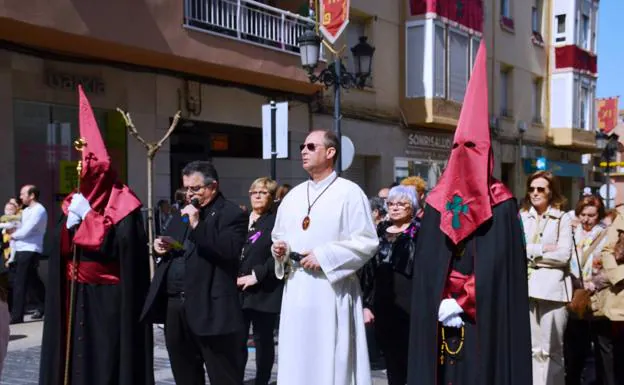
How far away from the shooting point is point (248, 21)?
48.4 ft

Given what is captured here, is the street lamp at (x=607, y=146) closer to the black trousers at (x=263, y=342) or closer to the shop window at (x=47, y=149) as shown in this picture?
the shop window at (x=47, y=149)

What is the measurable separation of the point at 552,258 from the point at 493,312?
1.83m

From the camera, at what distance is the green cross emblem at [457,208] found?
439cm

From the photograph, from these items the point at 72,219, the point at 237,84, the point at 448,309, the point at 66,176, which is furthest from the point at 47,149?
the point at 448,309

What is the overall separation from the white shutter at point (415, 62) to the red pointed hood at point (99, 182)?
52.6 ft

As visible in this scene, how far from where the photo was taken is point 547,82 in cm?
2927

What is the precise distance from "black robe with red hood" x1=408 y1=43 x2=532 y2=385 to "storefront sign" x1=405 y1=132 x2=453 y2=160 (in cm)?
1654

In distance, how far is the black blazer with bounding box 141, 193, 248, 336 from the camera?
5.03 meters

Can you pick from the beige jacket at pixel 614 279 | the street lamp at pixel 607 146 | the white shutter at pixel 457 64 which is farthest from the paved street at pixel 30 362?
the street lamp at pixel 607 146

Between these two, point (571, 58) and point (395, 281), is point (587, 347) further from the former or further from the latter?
point (571, 58)

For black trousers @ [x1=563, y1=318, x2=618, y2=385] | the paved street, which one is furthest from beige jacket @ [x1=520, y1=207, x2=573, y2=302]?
the paved street

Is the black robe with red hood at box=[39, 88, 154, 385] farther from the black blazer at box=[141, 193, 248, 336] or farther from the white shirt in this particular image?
the white shirt

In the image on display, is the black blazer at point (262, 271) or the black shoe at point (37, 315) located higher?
the black blazer at point (262, 271)

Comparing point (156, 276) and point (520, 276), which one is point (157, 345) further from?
point (520, 276)
